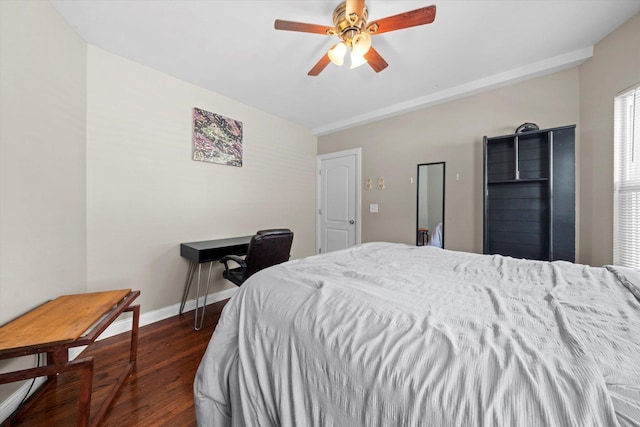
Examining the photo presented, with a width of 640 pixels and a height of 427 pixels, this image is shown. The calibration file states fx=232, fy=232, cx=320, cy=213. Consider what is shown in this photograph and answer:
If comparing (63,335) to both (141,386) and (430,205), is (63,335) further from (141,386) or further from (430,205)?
(430,205)

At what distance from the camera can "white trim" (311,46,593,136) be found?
82.1 inches

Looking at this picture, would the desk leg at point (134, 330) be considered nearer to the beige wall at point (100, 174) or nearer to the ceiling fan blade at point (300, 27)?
the beige wall at point (100, 174)

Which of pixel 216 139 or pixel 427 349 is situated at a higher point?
pixel 216 139

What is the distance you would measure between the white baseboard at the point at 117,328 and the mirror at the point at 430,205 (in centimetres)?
238

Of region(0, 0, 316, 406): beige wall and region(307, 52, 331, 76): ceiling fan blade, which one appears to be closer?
region(0, 0, 316, 406): beige wall

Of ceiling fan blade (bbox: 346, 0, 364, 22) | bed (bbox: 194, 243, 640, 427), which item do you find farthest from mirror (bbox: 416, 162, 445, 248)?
ceiling fan blade (bbox: 346, 0, 364, 22)

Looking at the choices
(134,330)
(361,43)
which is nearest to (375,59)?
(361,43)

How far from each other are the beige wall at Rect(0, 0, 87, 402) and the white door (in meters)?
→ 3.00

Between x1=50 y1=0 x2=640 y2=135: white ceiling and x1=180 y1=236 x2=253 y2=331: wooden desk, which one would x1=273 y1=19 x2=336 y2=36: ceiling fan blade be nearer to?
x1=50 y1=0 x2=640 y2=135: white ceiling

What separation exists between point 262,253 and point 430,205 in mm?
2166

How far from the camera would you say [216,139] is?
2.81 m

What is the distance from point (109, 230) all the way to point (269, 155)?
204 centimetres

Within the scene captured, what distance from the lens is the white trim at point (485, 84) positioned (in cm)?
209

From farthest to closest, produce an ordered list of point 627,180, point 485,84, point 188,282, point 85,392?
point 188,282
point 485,84
point 627,180
point 85,392
